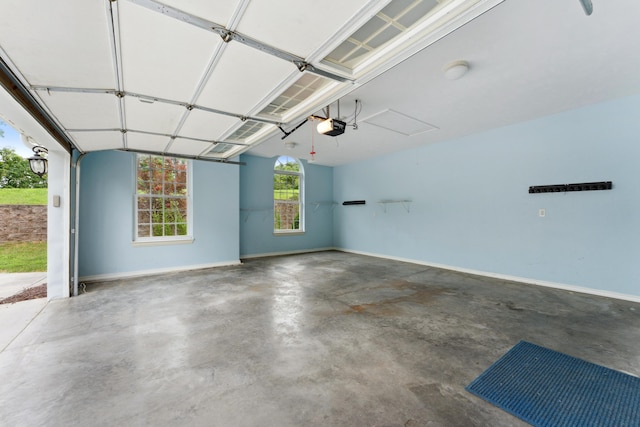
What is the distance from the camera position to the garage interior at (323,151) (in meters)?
1.71

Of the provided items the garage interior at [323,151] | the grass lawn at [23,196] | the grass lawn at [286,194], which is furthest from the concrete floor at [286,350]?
the grass lawn at [23,196]

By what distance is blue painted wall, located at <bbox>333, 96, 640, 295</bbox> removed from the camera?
3883 mm

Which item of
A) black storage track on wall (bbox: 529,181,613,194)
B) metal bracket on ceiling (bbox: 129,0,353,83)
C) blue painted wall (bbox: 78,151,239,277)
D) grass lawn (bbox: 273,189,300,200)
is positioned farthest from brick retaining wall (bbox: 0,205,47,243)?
black storage track on wall (bbox: 529,181,613,194)

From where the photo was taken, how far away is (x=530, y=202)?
4781mm

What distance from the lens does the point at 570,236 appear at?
171 inches

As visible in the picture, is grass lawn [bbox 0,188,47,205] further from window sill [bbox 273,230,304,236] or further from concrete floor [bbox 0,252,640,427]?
window sill [bbox 273,230,304,236]

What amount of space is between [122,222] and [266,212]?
11.3 feet

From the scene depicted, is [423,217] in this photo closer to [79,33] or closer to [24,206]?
[79,33]

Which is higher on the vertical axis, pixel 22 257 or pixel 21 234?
pixel 21 234

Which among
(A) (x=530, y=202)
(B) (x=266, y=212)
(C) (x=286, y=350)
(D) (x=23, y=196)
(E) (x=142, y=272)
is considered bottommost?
(C) (x=286, y=350)

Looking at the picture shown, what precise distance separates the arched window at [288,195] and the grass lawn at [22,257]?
→ 5.74 m

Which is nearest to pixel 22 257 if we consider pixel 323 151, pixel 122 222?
pixel 122 222

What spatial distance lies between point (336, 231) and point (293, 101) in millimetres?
6337

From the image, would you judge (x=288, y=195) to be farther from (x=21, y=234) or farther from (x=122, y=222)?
(x=21, y=234)
